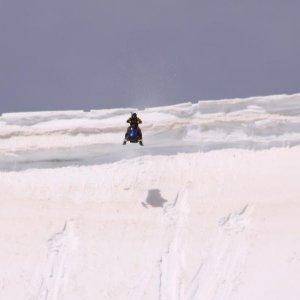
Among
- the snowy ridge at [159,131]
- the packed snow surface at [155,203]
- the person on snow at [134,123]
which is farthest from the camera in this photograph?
the snowy ridge at [159,131]

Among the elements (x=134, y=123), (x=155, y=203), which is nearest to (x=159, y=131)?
(x=134, y=123)

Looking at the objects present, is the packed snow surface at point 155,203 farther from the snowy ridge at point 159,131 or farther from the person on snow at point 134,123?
the person on snow at point 134,123

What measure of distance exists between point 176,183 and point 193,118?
1910 mm

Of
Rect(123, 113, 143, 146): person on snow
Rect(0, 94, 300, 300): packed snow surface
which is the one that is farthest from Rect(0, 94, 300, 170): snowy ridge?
Rect(123, 113, 143, 146): person on snow

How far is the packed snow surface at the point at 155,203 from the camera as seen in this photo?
1460 centimetres

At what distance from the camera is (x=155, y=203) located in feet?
51.3

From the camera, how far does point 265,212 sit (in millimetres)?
15258

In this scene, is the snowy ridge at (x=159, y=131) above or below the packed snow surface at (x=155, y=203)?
above

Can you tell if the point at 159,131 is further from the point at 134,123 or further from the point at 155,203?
the point at 155,203

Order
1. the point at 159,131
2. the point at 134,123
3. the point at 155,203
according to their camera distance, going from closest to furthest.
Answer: the point at 155,203 < the point at 134,123 < the point at 159,131

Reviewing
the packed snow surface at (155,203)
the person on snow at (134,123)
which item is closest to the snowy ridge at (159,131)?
the packed snow surface at (155,203)

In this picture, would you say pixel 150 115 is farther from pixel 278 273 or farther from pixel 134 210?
pixel 278 273

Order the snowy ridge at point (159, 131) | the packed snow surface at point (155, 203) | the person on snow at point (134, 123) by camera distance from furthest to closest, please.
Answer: the snowy ridge at point (159, 131) < the person on snow at point (134, 123) < the packed snow surface at point (155, 203)

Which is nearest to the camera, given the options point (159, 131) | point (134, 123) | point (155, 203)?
point (155, 203)
